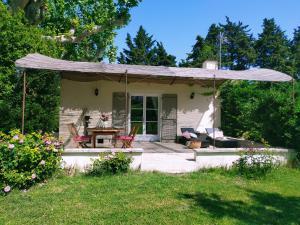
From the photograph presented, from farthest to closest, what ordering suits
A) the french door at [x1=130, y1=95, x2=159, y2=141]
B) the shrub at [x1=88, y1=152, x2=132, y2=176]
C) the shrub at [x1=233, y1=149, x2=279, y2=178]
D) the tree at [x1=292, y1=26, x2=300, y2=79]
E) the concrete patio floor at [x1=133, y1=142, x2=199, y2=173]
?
the tree at [x1=292, y1=26, x2=300, y2=79]
the french door at [x1=130, y1=95, x2=159, y2=141]
the concrete patio floor at [x1=133, y1=142, x2=199, y2=173]
the shrub at [x1=233, y1=149, x2=279, y2=178]
the shrub at [x1=88, y1=152, x2=132, y2=176]

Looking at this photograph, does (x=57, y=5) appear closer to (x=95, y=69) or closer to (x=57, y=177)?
(x=95, y=69)

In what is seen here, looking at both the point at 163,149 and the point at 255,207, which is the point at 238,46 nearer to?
the point at 163,149

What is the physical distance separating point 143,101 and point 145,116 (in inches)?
27.6

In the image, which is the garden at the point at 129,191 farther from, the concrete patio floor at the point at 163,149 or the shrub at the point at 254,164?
the concrete patio floor at the point at 163,149

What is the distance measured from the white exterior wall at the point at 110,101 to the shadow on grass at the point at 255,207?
832cm

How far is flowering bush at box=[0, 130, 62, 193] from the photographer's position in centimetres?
617

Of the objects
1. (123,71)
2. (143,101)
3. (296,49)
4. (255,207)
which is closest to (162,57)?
(143,101)

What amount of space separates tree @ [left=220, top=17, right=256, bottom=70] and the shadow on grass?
42585mm

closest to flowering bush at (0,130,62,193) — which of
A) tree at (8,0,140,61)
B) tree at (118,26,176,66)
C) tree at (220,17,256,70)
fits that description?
tree at (8,0,140,61)

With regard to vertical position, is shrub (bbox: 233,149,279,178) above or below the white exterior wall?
below

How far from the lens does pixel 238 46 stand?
159 ft

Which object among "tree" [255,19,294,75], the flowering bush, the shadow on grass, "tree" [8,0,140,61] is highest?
"tree" [255,19,294,75]

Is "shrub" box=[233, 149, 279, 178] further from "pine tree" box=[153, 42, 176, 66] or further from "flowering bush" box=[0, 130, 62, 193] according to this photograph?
"pine tree" box=[153, 42, 176, 66]

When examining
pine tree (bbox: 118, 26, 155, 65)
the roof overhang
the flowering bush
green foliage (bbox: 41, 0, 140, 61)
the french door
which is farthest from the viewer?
pine tree (bbox: 118, 26, 155, 65)
